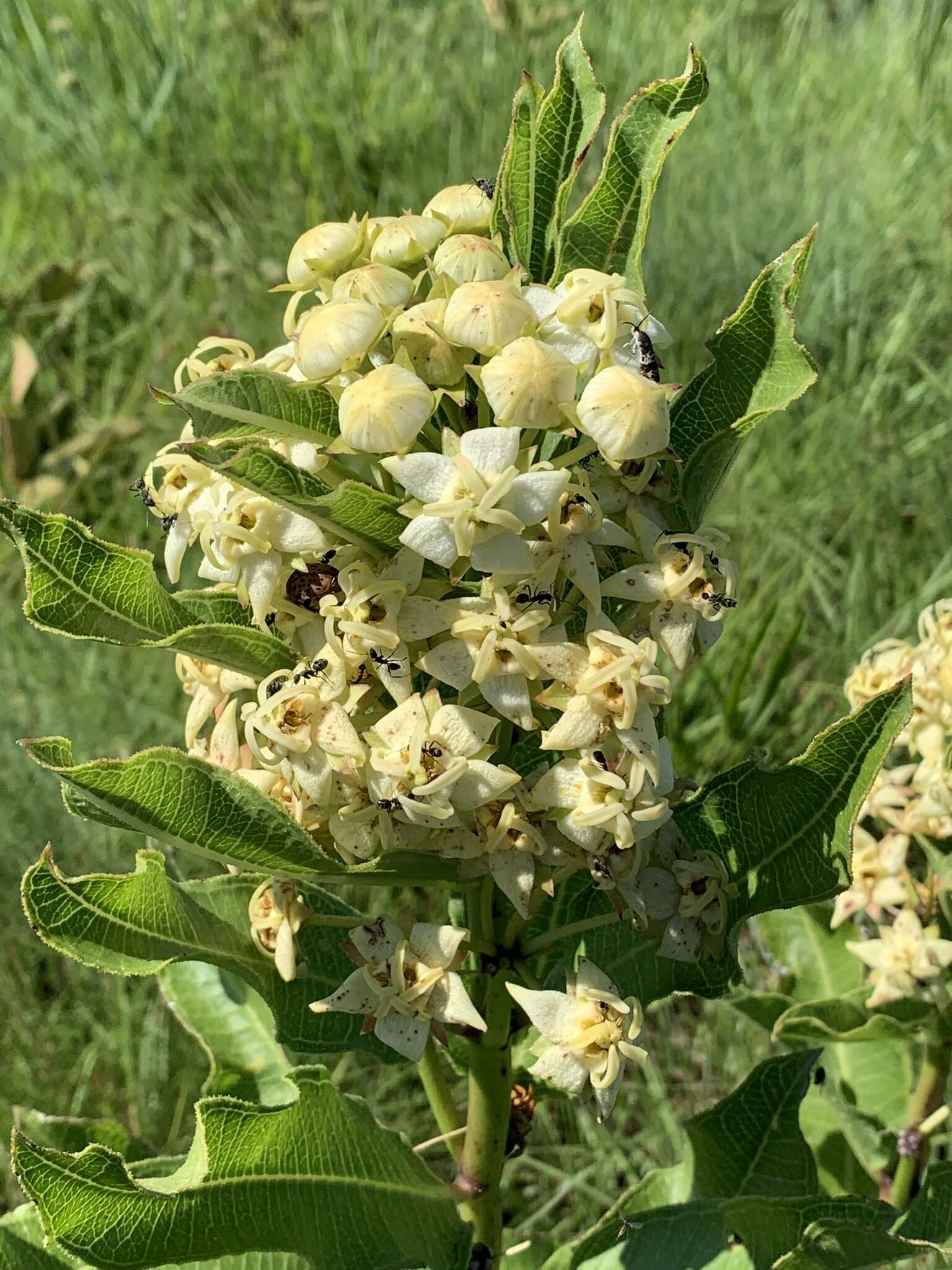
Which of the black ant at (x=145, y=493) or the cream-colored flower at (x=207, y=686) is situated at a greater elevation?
the black ant at (x=145, y=493)

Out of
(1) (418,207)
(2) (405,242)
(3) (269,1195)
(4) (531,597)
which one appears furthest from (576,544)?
(1) (418,207)

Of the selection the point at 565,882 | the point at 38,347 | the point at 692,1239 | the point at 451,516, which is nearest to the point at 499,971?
the point at 565,882

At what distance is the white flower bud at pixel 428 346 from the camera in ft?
3.17

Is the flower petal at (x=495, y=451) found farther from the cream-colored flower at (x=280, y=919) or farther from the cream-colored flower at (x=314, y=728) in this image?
the cream-colored flower at (x=280, y=919)

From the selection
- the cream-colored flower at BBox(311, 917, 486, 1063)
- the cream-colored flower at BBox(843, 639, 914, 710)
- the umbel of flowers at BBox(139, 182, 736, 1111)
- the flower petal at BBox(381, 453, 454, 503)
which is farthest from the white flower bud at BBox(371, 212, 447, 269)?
the cream-colored flower at BBox(843, 639, 914, 710)

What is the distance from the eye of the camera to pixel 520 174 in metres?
1.09

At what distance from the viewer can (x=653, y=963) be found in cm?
120

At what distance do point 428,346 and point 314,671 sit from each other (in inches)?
10.0

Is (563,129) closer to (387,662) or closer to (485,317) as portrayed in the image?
(485,317)

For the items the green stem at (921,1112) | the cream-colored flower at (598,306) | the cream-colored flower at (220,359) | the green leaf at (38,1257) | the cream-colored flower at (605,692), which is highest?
the cream-colored flower at (598,306)

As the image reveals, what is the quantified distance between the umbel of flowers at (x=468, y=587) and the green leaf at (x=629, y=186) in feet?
0.28

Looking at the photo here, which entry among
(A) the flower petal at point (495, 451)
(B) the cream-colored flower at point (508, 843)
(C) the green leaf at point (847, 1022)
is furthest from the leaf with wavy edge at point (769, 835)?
(C) the green leaf at point (847, 1022)

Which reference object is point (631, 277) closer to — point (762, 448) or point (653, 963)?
point (653, 963)

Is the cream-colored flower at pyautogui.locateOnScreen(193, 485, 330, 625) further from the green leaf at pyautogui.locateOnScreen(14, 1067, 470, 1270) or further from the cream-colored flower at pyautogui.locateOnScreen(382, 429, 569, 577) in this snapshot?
the green leaf at pyautogui.locateOnScreen(14, 1067, 470, 1270)
